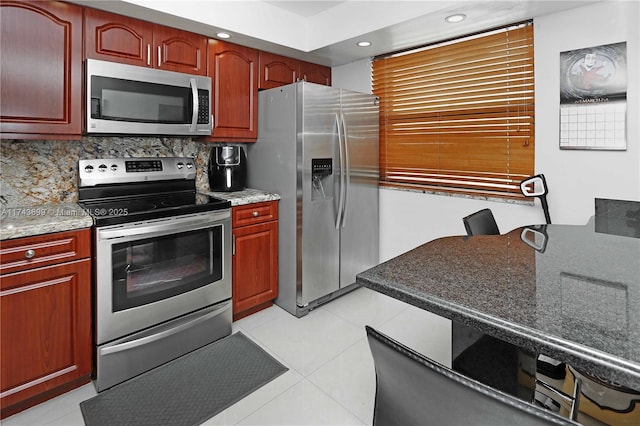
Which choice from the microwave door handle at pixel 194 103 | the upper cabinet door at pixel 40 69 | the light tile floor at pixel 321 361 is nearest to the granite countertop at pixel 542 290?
the light tile floor at pixel 321 361

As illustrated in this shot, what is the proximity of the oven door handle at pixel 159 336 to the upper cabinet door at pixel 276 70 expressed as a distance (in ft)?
5.99

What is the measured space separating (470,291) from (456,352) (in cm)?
31

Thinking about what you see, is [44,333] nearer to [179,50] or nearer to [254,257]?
[254,257]

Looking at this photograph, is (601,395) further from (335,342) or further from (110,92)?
(110,92)

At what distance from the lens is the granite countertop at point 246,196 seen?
2617mm

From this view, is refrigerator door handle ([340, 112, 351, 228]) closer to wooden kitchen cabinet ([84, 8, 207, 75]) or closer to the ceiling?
the ceiling

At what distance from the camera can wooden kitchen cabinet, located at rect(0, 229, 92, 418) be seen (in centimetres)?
174

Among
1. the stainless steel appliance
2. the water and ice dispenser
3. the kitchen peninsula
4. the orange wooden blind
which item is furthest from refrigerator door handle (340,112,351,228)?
the kitchen peninsula

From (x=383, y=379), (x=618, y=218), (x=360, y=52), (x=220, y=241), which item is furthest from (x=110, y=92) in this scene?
(x=618, y=218)

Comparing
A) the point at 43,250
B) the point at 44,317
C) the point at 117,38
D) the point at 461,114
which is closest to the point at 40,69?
the point at 117,38

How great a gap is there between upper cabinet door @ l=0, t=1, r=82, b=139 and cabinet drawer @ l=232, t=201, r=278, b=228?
1076 mm

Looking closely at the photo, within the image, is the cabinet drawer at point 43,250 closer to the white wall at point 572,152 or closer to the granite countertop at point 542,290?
the granite countertop at point 542,290

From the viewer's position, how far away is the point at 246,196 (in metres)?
2.71

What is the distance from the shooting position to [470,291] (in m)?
0.96
